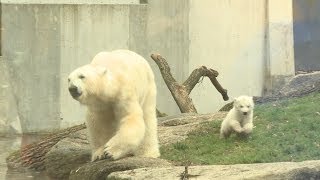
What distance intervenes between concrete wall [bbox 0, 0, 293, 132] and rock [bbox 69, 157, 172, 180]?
581 centimetres

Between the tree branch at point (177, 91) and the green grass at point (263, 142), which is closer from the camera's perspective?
the green grass at point (263, 142)

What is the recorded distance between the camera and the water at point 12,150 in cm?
748

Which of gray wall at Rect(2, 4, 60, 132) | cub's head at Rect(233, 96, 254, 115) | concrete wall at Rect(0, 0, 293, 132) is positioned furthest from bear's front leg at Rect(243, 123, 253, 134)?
gray wall at Rect(2, 4, 60, 132)

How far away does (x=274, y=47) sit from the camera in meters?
12.9

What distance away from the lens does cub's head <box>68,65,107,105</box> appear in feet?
17.5

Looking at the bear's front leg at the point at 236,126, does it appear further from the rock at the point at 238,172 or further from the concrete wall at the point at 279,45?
the concrete wall at the point at 279,45

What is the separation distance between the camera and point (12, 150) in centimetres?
978

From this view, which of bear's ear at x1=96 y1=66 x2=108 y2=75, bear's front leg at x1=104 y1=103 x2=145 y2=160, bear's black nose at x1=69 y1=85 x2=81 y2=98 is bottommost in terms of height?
bear's front leg at x1=104 y1=103 x2=145 y2=160

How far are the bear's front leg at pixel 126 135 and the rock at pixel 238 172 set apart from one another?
322 millimetres

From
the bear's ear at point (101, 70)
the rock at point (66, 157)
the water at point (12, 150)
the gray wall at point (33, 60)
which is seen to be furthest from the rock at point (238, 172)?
the gray wall at point (33, 60)

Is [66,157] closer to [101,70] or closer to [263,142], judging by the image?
[101,70]

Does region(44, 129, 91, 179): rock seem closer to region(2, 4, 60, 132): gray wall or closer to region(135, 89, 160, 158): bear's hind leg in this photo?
region(135, 89, 160, 158): bear's hind leg

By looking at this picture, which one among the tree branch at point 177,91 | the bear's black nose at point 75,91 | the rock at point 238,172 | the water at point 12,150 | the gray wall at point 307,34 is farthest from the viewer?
the gray wall at point 307,34

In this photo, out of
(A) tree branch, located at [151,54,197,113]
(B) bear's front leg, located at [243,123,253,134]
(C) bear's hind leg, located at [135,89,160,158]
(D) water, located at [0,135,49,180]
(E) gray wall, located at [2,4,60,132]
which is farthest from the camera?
(E) gray wall, located at [2,4,60,132]
